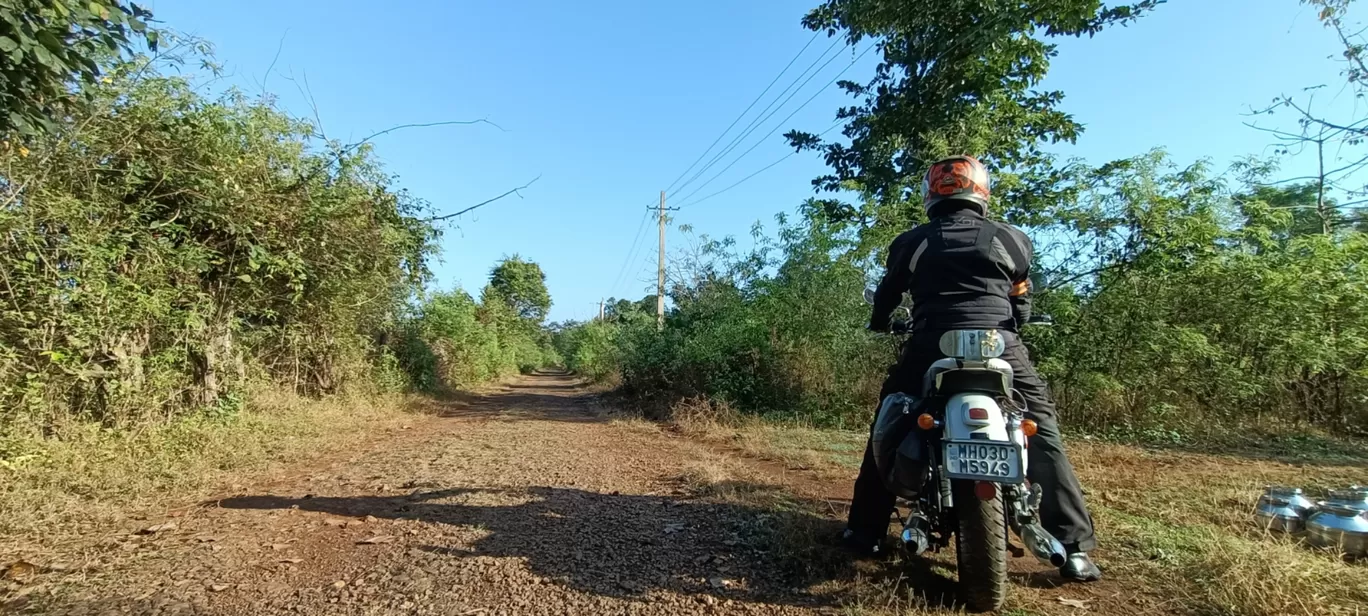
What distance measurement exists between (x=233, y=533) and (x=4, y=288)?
3065 mm

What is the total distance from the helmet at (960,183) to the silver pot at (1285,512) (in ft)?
6.36

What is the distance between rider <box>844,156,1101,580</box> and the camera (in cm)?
264

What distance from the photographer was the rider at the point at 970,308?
264 cm

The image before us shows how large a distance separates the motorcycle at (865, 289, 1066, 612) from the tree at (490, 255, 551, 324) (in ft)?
127

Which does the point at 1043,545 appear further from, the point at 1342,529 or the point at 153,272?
the point at 153,272

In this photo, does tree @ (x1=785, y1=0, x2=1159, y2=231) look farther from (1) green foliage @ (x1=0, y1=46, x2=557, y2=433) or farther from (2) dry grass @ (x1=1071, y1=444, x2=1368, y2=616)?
(1) green foliage @ (x1=0, y1=46, x2=557, y2=433)

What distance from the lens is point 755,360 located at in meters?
9.46

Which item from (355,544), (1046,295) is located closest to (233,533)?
(355,544)

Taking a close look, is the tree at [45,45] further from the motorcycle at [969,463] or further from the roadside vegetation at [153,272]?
the motorcycle at [969,463]

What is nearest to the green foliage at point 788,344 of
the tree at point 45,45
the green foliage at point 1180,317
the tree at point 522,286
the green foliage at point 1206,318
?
the green foliage at point 1180,317

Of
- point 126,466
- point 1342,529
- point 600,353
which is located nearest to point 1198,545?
point 1342,529

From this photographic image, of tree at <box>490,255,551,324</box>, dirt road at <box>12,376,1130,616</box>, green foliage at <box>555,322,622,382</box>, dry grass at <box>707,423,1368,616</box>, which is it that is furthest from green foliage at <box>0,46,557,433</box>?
tree at <box>490,255,551,324</box>

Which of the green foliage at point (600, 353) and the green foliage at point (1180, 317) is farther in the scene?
the green foliage at point (600, 353)

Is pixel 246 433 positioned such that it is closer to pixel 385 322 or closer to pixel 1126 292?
pixel 385 322
